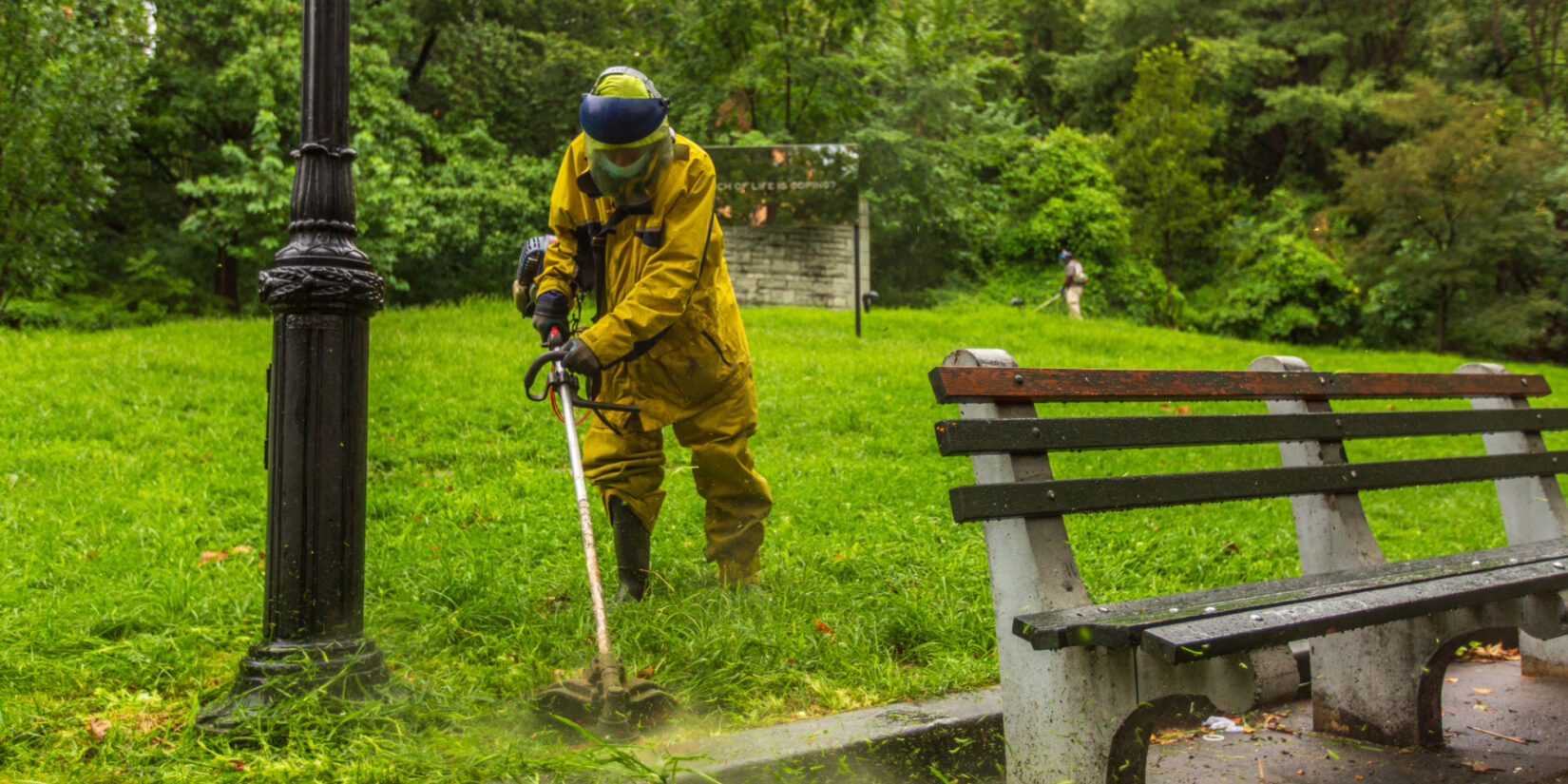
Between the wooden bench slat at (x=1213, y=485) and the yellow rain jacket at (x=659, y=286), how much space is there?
1.30 meters

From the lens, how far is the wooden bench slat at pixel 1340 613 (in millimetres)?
1958

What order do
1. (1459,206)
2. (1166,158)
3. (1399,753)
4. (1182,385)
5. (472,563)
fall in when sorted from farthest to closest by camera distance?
(1166,158) → (1459,206) → (472,563) → (1399,753) → (1182,385)

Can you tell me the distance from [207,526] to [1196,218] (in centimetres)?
2293

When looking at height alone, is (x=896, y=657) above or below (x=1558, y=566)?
below

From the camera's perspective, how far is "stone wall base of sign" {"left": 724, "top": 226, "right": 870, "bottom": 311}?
19.8 meters

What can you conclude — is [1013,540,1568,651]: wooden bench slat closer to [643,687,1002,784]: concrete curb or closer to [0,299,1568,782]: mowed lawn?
[643,687,1002,784]: concrete curb

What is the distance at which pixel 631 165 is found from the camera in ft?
10.9

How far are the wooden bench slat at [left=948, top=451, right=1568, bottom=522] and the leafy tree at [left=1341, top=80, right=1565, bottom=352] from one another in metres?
21.6

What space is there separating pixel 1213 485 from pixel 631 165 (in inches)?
73.9

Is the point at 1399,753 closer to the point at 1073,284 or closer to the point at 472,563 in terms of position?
the point at 472,563

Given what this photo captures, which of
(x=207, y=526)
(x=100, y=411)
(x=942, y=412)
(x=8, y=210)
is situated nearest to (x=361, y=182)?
(x=8, y=210)

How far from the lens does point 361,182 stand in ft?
57.1

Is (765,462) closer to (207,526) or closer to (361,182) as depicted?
(207,526)

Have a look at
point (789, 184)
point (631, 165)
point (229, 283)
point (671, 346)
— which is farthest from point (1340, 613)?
point (229, 283)
